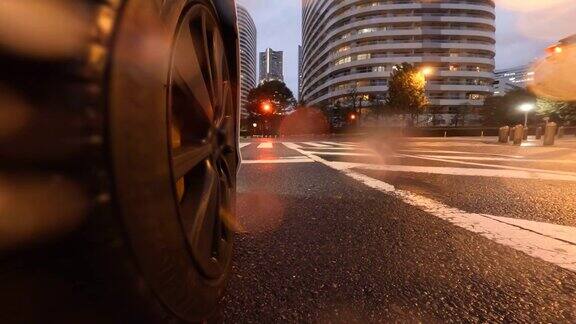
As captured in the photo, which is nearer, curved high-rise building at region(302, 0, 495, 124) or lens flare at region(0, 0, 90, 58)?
lens flare at region(0, 0, 90, 58)

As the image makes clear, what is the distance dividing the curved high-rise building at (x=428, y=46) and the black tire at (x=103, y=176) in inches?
3165

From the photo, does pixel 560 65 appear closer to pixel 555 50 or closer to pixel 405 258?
pixel 555 50

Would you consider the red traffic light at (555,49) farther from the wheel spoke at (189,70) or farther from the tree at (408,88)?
the tree at (408,88)

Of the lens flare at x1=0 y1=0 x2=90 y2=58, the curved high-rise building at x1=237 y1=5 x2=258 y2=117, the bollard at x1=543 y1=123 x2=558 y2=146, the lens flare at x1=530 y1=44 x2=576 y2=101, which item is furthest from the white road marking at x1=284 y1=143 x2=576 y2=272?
the curved high-rise building at x1=237 y1=5 x2=258 y2=117

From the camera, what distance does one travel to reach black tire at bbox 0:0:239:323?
0.50 meters

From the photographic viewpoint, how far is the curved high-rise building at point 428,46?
264 ft

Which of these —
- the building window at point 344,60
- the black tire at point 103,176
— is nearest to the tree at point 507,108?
the building window at point 344,60

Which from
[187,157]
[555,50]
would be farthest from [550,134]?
[187,157]

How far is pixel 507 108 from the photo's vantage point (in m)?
60.8

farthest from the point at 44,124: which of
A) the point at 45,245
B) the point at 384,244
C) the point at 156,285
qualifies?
the point at 384,244

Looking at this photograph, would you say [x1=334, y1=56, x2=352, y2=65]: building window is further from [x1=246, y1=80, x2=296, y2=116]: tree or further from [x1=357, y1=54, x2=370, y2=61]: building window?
[x1=246, y1=80, x2=296, y2=116]: tree

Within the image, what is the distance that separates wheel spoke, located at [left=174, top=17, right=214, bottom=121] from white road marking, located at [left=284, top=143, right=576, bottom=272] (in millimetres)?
1525

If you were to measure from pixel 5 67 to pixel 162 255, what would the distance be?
1.23ft

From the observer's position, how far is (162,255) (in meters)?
0.64
